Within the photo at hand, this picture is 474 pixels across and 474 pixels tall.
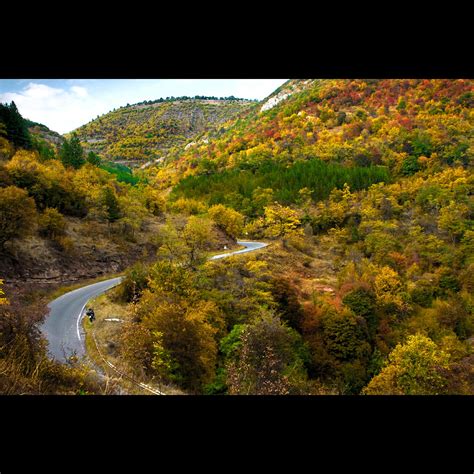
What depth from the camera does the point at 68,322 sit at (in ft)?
46.4

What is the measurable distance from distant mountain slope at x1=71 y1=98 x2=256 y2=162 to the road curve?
314 feet

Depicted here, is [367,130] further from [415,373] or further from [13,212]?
[13,212]

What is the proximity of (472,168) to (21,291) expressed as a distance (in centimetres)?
4544

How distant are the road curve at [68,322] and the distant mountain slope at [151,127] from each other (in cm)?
9559

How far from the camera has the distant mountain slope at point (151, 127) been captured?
112 m

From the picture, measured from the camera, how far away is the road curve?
11688mm

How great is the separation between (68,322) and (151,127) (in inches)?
4743

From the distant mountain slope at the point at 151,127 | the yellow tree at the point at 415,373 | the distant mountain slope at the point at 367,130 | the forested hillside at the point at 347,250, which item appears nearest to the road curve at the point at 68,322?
the forested hillside at the point at 347,250

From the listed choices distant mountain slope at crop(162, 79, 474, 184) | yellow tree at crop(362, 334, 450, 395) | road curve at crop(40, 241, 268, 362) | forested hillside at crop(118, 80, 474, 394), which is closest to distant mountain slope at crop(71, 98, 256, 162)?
distant mountain slope at crop(162, 79, 474, 184)

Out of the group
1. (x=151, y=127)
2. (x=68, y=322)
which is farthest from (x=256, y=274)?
(x=151, y=127)
